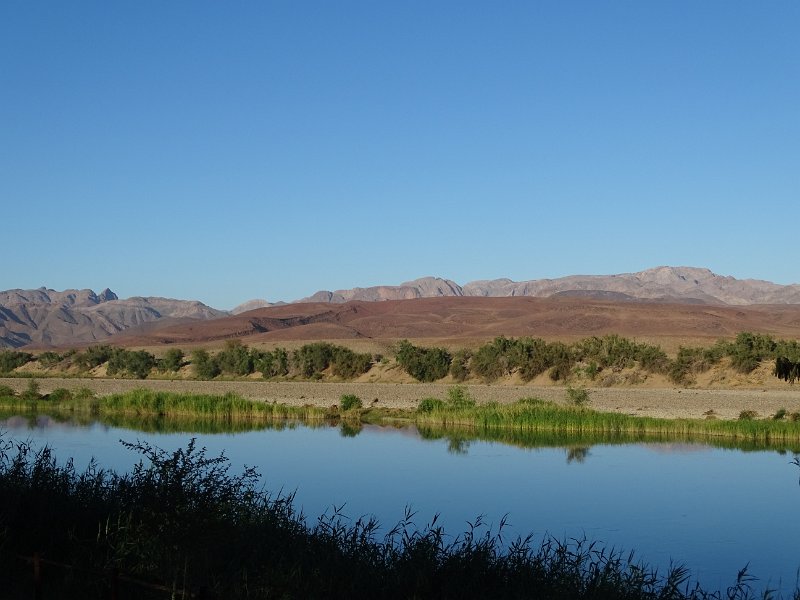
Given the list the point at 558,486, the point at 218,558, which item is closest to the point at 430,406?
the point at 558,486

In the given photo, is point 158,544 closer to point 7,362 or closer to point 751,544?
point 751,544

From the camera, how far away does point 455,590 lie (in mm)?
8977

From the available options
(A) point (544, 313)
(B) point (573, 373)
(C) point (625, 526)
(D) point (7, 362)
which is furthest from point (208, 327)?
(C) point (625, 526)

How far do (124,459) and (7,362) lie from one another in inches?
2363

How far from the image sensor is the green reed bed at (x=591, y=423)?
98.8 ft

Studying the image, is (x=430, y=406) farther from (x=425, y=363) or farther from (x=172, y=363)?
(x=172, y=363)

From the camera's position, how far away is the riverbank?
38281 millimetres

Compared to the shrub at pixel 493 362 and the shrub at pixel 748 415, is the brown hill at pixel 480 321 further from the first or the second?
the shrub at pixel 748 415

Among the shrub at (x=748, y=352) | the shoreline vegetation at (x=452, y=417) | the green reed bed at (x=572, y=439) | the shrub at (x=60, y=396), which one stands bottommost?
the green reed bed at (x=572, y=439)

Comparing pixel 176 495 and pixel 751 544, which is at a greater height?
pixel 176 495

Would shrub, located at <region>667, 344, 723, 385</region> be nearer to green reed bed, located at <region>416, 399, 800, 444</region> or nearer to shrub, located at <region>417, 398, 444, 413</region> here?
green reed bed, located at <region>416, 399, 800, 444</region>

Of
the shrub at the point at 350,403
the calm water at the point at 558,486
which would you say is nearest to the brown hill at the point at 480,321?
the shrub at the point at 350,403

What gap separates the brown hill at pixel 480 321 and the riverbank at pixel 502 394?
4269 cm

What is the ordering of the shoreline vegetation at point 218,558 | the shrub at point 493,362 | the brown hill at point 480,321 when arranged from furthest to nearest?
the brown hill at point 480,321
the shrub at point 493,362
the shoreline vegetation at point 218,558
